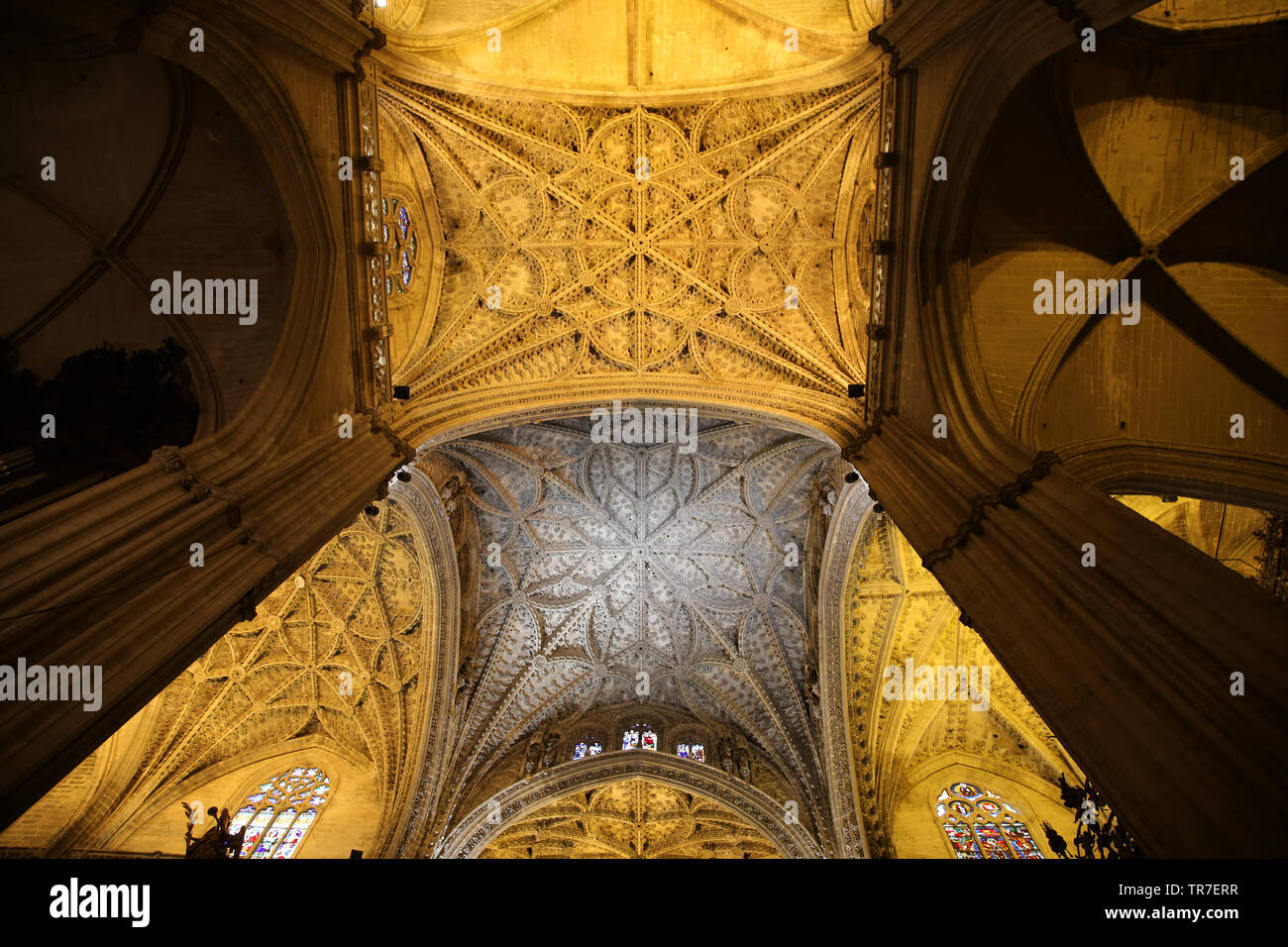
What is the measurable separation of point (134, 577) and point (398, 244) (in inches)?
320

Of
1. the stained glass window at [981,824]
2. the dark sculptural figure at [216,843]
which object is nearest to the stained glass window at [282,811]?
the dark sculptural figure at [216,843]

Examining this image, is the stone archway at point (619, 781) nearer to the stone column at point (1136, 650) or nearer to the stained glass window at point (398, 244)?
the stone column at point (1136, 650)

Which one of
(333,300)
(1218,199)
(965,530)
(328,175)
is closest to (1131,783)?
(965,530)

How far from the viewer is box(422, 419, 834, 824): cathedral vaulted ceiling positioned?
53.1ft

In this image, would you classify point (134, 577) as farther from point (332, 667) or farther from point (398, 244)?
point (332, 667)

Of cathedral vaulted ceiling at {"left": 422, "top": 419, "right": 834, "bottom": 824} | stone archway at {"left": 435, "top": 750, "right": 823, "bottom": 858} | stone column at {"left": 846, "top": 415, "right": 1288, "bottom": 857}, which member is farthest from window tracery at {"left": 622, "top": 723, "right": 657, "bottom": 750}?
stone column at {"left": 846, "top": 415, "right": 1288, "bottom": 857}

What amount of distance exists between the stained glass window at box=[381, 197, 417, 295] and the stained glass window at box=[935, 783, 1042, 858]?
14.2m

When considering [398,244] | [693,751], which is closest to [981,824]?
[693,751]

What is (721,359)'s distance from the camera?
13500mm

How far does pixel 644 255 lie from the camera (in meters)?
13.6

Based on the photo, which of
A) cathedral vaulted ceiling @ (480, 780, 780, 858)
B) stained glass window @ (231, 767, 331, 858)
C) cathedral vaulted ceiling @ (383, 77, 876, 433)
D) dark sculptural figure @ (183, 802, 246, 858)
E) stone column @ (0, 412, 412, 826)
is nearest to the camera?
stone column @ (0, 412, 412, 826)

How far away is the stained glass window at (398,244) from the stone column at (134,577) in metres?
5.01

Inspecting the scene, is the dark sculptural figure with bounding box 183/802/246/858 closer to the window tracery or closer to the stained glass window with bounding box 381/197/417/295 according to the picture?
the stained glass window with bounding box 381/197/417/295

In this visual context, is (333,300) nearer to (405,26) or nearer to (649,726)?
(405,26)
